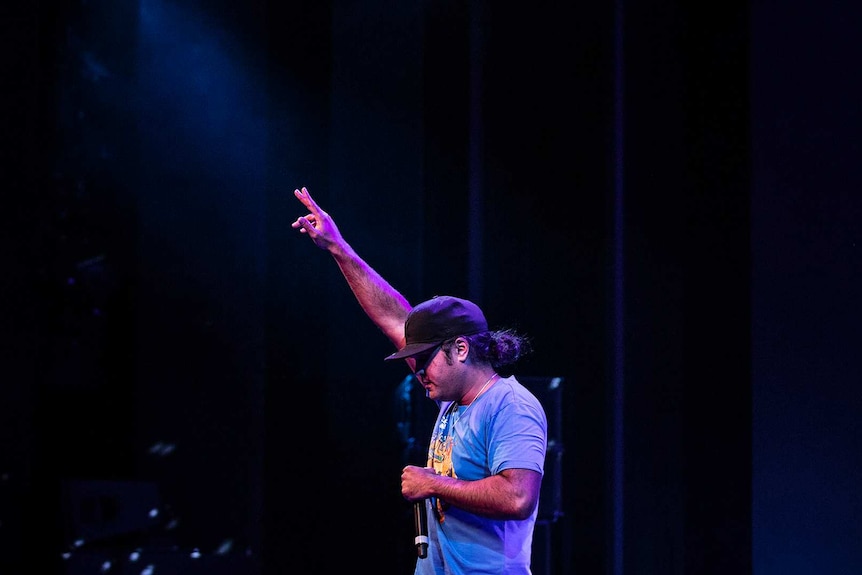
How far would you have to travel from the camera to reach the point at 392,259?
12.5 feet

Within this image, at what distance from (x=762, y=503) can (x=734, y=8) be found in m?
1.94

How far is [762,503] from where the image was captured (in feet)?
10.5

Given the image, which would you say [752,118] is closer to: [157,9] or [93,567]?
[157,9]

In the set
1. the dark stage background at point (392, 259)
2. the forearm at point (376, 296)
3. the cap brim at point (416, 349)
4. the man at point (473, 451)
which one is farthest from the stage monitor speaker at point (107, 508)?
the cap brim at point (416, 349)

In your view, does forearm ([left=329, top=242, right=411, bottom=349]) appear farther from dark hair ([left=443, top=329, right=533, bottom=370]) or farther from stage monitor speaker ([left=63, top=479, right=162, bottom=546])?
stage monitor speaker ([left=63, top=479, right=162, bottom=546])

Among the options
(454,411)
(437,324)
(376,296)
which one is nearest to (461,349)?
(437,324)

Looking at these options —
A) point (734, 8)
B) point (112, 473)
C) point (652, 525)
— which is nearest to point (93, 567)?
point (112, 473)

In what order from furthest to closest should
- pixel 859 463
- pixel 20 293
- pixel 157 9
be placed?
pixel 157 9 < pixel 20 293 < pixel 859 463

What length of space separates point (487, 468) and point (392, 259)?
193 centimetres

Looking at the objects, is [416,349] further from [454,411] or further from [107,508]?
[107,508]

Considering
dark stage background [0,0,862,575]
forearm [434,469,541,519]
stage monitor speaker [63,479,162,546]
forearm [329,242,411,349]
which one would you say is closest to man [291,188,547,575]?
forearm [434,469,541,519]

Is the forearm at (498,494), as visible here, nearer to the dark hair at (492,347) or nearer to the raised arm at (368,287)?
the dark hair at (492,347)

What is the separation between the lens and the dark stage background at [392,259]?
3.26 meters

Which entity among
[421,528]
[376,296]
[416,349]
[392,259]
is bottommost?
[421,528]
